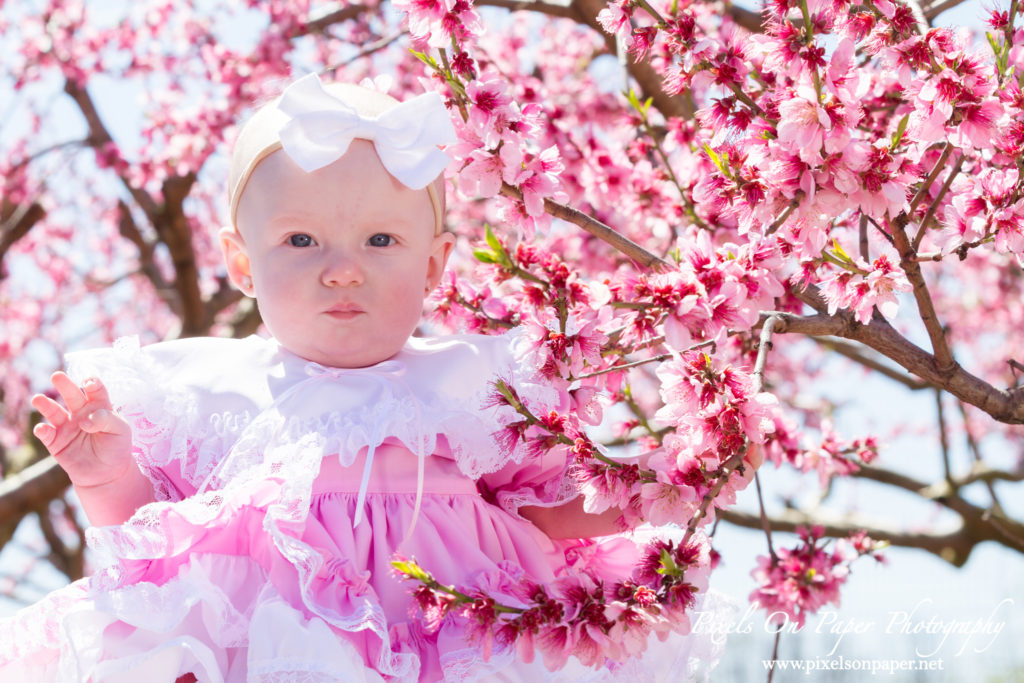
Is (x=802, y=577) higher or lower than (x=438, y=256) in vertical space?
lower

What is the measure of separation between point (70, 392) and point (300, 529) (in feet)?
1.32

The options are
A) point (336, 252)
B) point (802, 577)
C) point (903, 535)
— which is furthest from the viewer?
point (903, 535)

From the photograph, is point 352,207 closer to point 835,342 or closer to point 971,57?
point 971,57

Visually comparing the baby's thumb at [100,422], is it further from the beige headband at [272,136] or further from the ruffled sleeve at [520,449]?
the ruffled sleeve at [520,449]

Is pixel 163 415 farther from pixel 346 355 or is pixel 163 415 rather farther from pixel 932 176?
pixel 932 176

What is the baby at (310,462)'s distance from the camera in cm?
129

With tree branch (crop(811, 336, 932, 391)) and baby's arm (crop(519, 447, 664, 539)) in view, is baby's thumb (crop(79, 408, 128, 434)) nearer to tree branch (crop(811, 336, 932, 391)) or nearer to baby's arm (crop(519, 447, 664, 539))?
baby's arm (crop(519, 447, 664, 539))

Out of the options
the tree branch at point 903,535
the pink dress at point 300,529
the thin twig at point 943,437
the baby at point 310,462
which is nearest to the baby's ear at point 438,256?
the baby at point 310,462

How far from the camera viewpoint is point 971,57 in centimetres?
136

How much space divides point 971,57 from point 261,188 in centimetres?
109

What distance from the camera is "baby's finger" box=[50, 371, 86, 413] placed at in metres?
1.40

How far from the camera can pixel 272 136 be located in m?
1.56

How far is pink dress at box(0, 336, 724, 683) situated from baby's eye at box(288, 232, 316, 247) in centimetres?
20

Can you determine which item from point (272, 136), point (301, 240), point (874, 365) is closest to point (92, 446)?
point (301, 240)
